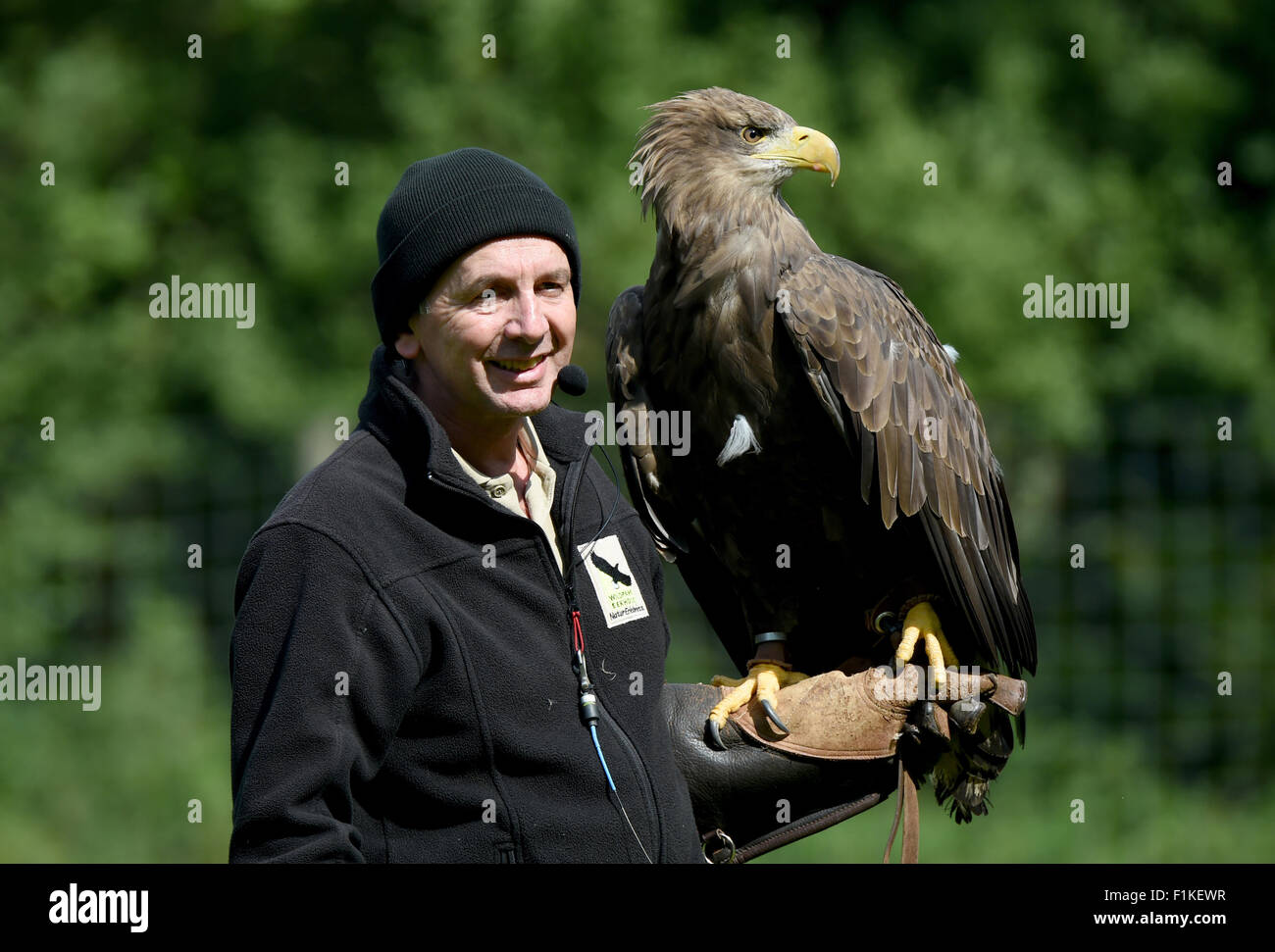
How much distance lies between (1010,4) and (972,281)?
2.34 m

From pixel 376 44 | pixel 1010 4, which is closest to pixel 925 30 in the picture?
pixel 1010 4

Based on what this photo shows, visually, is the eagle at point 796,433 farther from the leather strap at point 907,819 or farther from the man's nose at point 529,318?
the man's nose at point 529,318

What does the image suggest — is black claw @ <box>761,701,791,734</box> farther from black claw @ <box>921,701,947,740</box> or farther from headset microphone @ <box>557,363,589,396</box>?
headset microphone @ <box>557,363,589,396</box>

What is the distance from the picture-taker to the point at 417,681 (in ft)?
7.52

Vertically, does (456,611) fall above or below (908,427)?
below

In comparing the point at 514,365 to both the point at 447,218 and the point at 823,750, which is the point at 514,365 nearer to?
the point at 447,218

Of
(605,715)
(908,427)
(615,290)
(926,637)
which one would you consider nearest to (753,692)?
(926,637)

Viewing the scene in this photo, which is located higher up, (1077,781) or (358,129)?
(358,129)

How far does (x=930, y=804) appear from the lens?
755cm

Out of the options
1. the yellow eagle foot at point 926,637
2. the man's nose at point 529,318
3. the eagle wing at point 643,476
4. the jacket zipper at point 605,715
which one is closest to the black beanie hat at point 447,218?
the man's nose at point 529,318

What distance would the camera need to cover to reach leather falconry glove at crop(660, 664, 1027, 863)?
141 inches

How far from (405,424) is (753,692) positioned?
5.73ft

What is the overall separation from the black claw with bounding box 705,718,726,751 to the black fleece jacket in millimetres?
1050

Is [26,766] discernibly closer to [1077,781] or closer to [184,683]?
[184,683]
